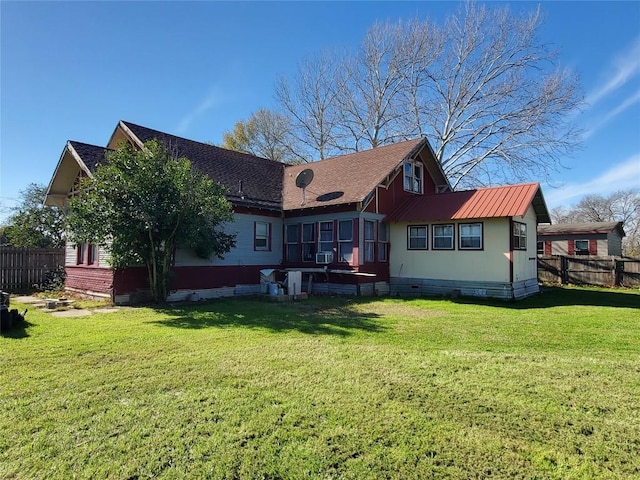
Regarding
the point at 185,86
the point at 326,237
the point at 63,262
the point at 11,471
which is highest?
the point at 185,86

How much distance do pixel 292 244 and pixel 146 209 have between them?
6818 mm

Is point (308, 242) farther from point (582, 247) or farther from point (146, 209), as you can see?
point (582, 247)

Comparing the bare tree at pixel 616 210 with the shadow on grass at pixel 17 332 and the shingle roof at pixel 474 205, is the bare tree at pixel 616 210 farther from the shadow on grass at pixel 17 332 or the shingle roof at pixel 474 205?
the shadow on grass at pixel 17 332

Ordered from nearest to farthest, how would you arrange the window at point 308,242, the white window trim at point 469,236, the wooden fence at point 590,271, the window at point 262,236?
1. the white window trim at point 469,236
2. the window at point 262,236
3. the window at point 308,242
4. the wooden fence at point 590,271

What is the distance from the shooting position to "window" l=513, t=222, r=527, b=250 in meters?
12.9

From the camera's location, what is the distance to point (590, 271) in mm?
17594

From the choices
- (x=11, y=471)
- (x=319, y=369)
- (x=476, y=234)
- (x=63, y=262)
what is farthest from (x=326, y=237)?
(x=11, y=471)

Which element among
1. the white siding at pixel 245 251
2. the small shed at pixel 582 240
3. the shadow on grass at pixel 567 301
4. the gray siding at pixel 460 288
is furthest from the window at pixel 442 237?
the small shed at pixel 582 240

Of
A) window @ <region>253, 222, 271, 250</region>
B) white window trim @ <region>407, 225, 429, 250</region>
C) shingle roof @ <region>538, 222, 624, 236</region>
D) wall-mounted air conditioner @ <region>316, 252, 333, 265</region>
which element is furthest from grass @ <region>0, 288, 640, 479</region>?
shingle roof @ <region>538, 222, 624, 236</region>

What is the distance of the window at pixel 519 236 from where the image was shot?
12926mm

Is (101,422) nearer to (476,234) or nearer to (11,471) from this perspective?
(11,471)

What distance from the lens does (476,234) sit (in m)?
13.3

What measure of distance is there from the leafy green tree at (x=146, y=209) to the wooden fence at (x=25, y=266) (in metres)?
6.28

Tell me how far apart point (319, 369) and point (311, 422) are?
151cm
